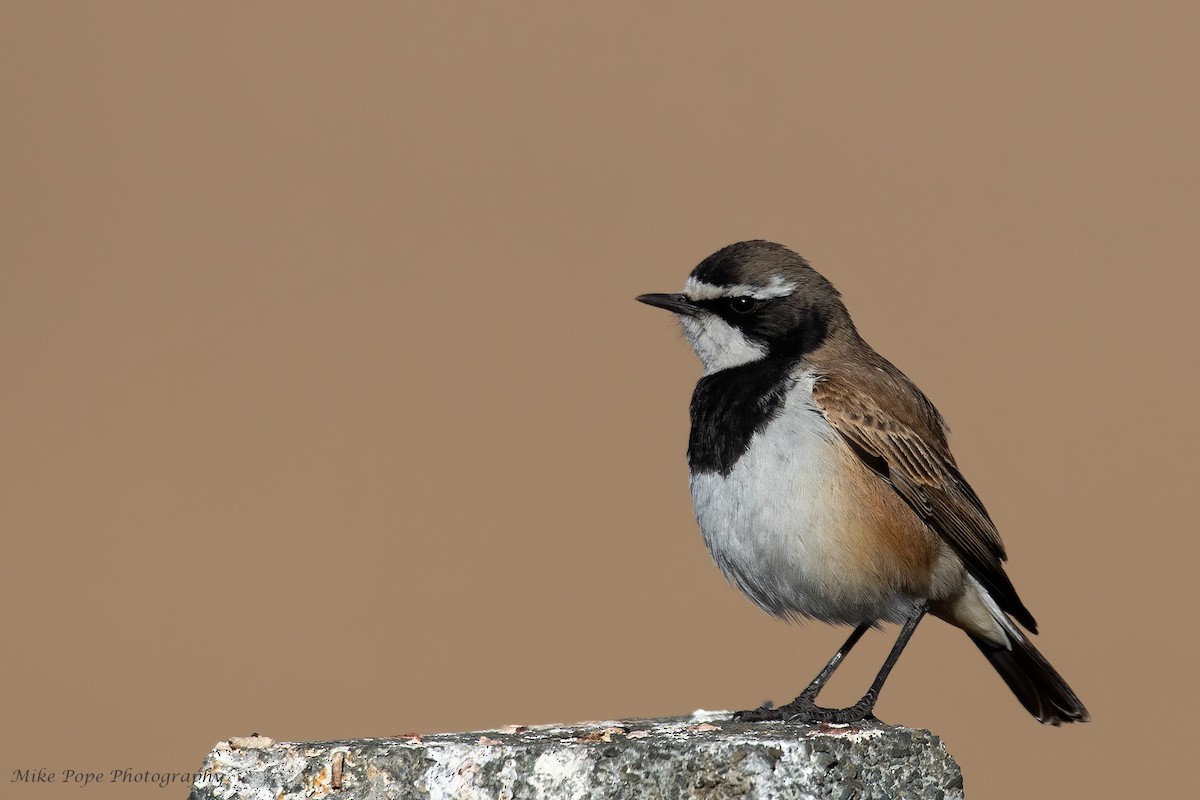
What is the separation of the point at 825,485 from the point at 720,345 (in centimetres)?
90

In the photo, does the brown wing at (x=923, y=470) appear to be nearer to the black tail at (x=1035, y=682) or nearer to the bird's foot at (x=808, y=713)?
the black tail at (x=1035, y=682)

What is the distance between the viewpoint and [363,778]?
2.90 metres

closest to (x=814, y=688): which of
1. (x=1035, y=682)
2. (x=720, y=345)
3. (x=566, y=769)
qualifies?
(x=1035, y=682)

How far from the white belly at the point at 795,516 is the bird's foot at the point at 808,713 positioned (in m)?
0.42

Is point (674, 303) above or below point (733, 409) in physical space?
above

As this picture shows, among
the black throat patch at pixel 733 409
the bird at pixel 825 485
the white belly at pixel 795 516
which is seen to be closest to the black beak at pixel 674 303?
the bird at pixel 825 485

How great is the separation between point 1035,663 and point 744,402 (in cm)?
181

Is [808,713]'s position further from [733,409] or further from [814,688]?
[733,409]

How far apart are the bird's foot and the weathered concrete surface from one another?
1525 mm

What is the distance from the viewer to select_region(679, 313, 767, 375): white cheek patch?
570 cm

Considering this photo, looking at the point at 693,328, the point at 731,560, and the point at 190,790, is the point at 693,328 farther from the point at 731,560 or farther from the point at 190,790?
the point at 190,790

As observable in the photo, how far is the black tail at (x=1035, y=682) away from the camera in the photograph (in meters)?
5.88

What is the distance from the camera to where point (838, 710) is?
4.95 m

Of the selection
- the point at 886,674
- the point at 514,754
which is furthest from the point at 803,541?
the point at 514,754
